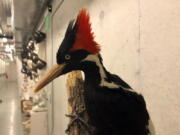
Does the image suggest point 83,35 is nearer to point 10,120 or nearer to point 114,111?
point 114,111

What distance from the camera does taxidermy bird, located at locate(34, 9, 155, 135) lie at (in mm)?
607

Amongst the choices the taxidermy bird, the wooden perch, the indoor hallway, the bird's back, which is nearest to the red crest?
the taxidermy bird

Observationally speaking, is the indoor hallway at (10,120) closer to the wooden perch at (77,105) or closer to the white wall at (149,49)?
the wooden perch at (77,105)

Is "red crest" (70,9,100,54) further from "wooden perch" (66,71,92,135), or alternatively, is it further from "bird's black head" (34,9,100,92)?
"wooden perch" (66,71,92,135)

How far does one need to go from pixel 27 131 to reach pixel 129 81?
271 centimetres

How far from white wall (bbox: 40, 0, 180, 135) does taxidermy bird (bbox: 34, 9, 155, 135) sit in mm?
148

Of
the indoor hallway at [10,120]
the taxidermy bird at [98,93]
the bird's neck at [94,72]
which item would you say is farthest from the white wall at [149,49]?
the indoor hallway at [10,120]

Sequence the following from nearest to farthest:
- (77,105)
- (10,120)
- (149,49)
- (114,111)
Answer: (114,111), (149,49), (77,105), (10,120)

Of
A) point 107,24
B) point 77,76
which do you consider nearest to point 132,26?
point 107,24

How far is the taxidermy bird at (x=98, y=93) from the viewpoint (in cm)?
61

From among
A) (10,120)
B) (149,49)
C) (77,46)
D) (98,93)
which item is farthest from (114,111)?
(10,120)

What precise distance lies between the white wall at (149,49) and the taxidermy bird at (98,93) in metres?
0.15

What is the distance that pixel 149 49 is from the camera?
0.84 meters

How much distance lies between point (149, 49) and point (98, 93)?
372mm
